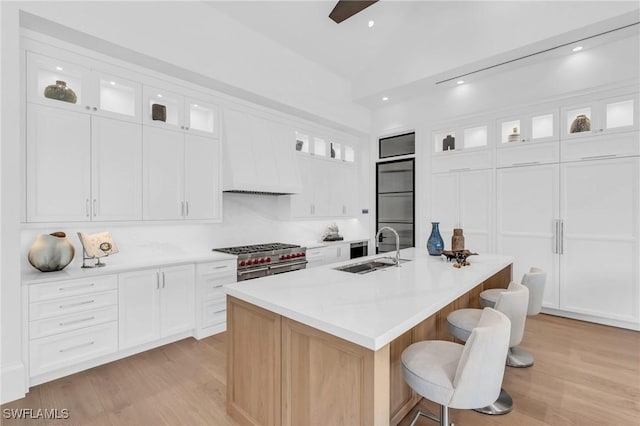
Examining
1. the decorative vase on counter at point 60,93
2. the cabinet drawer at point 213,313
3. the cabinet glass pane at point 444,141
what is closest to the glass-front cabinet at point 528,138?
the cabinet glass pane at point 444,141

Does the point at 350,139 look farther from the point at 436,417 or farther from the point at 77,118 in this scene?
the point at 436,417

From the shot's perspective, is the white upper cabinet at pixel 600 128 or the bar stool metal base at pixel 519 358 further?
the white upper cabinet at pixel 600 128

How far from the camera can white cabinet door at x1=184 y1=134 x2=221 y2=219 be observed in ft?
11.9

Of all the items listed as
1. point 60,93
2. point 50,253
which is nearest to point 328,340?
point 50,253

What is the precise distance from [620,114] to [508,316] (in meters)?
3.42

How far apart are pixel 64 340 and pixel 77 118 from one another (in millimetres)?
1940

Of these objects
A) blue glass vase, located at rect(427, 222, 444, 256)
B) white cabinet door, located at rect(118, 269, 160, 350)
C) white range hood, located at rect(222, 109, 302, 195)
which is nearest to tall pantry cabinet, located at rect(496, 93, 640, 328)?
blue glass vase, located at rect(427, 222, 444, 256)

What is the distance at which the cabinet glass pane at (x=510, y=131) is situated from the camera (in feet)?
14.4

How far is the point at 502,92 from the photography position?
4441 millimetres

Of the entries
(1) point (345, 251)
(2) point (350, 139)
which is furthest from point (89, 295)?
(2) point (350, 139)

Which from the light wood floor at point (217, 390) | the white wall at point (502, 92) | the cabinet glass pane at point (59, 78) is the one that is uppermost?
the white wall at point (502, 92)

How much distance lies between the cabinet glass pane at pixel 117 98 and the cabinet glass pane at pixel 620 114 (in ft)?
17.8

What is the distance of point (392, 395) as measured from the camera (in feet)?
6.48

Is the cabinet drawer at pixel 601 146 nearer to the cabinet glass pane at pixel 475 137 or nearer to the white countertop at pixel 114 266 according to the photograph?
the cabinet glass pane at pixel 475 137
